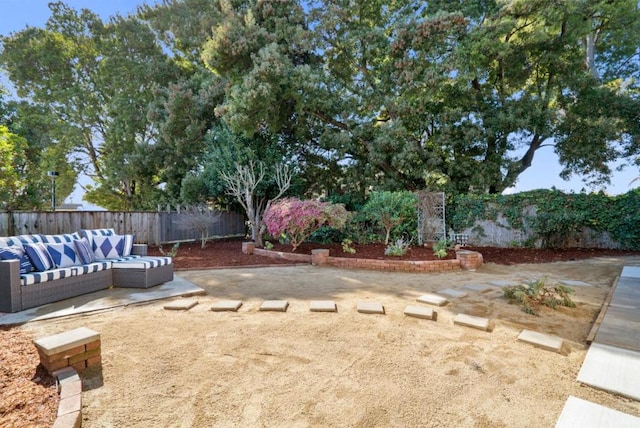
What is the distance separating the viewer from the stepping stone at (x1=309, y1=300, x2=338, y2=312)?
385 centimetres

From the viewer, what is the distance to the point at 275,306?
3887mm

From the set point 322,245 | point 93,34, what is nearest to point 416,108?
point 322,245

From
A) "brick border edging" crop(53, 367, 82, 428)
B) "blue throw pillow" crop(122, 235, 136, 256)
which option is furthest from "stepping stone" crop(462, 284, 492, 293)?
"blue throw pillow" crop(122, 235, 136, 256)

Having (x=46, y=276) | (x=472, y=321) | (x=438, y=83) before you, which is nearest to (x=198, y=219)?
(x=46, y=276)

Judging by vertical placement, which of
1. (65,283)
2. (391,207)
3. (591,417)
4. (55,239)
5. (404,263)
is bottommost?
(591,417)

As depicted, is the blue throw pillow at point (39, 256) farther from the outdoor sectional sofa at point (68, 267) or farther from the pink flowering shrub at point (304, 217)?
→ the pink flowering shrub at point (304, 217)

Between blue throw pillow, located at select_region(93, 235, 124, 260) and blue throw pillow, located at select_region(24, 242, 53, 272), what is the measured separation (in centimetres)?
89

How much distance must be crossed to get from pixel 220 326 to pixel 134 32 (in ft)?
57.3

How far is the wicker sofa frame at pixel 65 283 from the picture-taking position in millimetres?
3672

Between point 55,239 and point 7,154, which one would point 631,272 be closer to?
point 55,239

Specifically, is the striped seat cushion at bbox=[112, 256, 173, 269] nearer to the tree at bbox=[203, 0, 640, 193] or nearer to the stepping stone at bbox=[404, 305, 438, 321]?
the stepping stone at bbox=[404, 305, 438, 321]

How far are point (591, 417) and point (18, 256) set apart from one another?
5994 millimetres

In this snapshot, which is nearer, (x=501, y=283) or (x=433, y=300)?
(x=433, y=300)

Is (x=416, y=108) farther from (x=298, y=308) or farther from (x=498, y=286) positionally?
(x=298, y=308)
